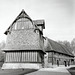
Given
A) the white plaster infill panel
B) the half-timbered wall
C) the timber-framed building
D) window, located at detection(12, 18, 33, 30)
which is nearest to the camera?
the white plaster infill panel

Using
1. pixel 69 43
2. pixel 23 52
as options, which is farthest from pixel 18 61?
pixel 69 43

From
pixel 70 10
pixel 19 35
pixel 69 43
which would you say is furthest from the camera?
pixel 69 43

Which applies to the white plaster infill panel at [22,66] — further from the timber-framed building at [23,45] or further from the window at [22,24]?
the window at [22,24]

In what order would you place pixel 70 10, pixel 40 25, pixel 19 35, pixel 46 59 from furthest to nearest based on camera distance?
pixel 46 59 < pixel 40 25 < pixel 19 35 < pixel 70 10

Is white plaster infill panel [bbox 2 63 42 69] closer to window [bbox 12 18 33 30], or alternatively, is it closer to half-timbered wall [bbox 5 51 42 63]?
half-timbered wall [bbox 5 51 42 63]

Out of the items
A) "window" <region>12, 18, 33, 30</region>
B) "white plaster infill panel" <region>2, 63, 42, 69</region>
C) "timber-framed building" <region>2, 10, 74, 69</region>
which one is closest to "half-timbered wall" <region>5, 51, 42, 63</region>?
"timber-framed building" <region>2, 10, 74, 69</region>

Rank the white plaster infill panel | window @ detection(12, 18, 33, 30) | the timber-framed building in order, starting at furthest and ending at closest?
window @ detection(12, 18, 33, 30) → the timber-framed building → the white plaster infill panel

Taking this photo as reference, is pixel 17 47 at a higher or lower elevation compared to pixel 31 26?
lower

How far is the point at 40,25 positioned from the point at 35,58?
35.0 feet

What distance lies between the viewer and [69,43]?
85625 mm

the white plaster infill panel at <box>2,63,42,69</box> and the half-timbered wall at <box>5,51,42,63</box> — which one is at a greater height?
the half-timbered wall at <box>5,51,42,63</box>

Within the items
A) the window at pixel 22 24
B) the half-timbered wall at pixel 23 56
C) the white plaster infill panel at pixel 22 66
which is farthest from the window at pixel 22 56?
the window at pixel 22 24

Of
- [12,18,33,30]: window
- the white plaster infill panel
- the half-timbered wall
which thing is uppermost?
[12,18,33,30]: window

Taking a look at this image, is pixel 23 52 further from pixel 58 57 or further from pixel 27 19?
pixel 58 57
